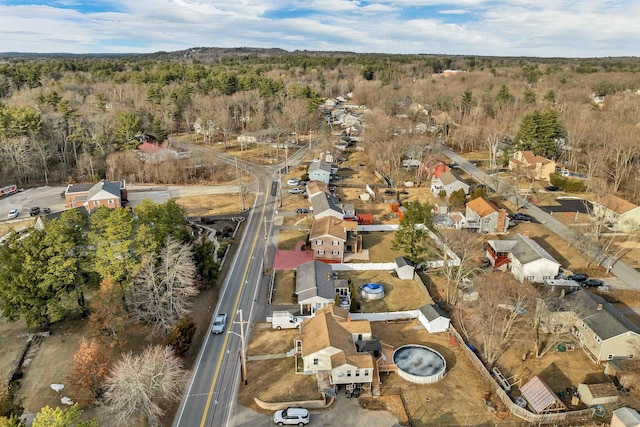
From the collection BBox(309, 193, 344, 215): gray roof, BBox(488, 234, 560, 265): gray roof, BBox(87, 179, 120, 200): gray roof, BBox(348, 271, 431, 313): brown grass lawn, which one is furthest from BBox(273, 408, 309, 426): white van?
BBox(87, 179, 120, 200): gray roof

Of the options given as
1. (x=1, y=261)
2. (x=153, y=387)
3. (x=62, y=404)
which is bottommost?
(x=62, y=404)

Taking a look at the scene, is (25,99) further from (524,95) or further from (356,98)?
(524,95)

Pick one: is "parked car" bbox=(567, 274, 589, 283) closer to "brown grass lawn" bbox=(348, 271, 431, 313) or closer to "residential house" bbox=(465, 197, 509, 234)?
"residential house" bbox=(465, 197, 509, 234)

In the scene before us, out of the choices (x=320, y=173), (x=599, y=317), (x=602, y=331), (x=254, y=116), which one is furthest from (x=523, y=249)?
(x=254, y=116)

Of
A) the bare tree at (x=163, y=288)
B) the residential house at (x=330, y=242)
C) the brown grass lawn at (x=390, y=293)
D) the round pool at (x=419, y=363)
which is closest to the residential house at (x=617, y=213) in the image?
the brown grass lawn at (x=390, y=293)

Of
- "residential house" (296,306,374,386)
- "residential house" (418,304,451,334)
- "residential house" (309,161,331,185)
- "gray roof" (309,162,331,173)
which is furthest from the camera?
"gray roof" (309,162,331,173)

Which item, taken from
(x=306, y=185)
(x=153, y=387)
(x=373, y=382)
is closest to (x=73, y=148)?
(x=306, y=185)
